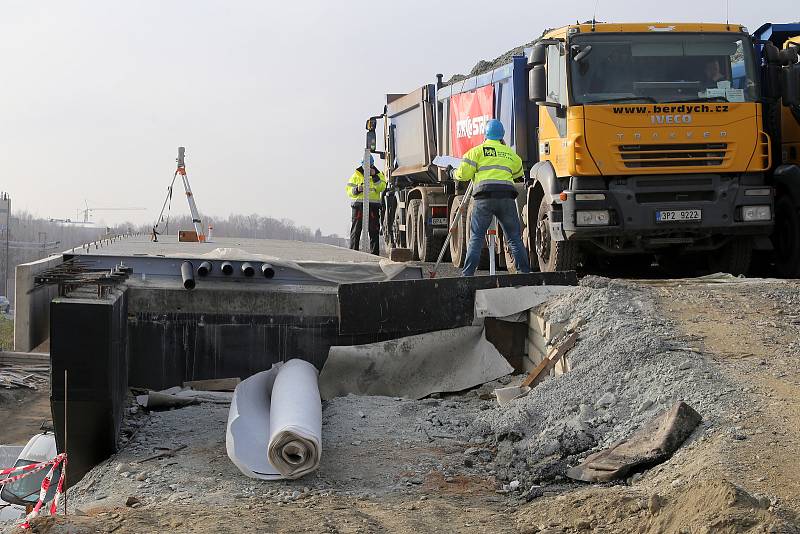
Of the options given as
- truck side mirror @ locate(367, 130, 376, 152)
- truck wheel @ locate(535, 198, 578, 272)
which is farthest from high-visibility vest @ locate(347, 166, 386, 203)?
truck wheel @ locate(535, 198, 578, 272)

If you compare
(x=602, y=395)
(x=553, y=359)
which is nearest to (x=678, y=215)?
(x=553, y=359)

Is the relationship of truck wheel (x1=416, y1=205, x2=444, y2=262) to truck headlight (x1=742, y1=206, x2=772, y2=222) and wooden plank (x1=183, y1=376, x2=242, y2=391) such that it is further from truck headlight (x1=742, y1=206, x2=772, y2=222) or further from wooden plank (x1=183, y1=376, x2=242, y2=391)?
wooden plank (x1=183, y1=376, x2=242, y2=391)

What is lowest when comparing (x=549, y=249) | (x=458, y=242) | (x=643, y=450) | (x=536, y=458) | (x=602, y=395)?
(x=536, y=458)

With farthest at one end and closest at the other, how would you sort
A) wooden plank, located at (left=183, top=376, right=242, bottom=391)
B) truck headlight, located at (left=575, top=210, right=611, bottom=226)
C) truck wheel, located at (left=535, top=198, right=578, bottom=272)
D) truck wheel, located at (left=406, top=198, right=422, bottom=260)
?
1. truck wheel, located at (left=406, top=198, right=422, bottom=260)
2. truck wheel, located at (left=535, top=198, right=578, bottom=272)
3. truck headlight, located at (left=575, top=210, right=611, bottom=226)
4. wooden plank, located at (left=183, top=376, right=242, bottom=391)

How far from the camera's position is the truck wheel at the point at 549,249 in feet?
38.0

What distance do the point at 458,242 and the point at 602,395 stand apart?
340 inches

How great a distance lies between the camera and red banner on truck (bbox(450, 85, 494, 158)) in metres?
14.5

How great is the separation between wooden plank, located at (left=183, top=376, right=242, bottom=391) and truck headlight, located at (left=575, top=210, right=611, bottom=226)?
3929 mm

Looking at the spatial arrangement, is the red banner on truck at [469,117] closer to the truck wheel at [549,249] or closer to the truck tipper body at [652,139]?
the truck wheel at [549,249]

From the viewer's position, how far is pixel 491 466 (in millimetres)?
6730

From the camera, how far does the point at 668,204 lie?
1100 cm

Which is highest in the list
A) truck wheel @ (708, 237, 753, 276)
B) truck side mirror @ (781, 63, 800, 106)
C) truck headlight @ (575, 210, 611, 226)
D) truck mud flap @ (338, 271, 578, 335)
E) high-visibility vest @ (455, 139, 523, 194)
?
truck side mirror @ (781, 63, 800, 106)

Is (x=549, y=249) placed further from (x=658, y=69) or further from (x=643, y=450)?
(x=643, y=450)

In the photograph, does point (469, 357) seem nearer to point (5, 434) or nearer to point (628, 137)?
point (628, 137)
